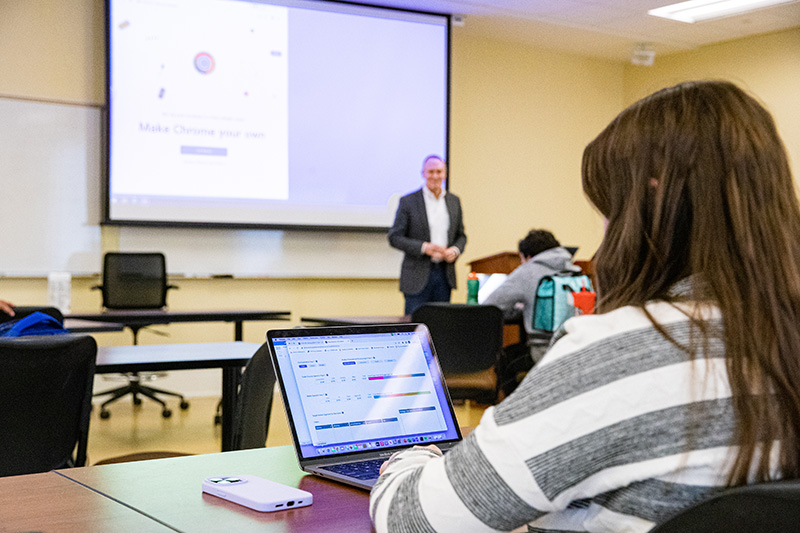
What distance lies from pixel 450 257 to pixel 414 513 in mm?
4515

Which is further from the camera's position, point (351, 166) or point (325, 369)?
point (351, 166)

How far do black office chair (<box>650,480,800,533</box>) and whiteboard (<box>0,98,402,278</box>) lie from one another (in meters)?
5.50

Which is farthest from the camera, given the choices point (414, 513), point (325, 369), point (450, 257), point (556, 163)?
point (556, 163)

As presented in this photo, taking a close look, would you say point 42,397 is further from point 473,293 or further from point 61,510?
point 473,293

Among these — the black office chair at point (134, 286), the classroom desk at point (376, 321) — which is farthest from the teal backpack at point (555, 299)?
the black office chair at point (134, 286)

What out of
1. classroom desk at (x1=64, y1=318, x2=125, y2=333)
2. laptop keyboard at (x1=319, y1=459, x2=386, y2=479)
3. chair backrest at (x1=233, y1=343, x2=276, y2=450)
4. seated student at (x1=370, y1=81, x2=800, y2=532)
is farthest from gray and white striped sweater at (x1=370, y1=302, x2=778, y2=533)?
classroom desk at (x1=64, y1=318, x2=125, y2=333)

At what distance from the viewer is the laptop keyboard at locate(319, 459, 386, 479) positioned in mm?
1150

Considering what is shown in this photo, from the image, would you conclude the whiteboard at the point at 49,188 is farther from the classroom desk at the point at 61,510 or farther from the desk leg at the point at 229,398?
the classroom desk at the point at 61,510

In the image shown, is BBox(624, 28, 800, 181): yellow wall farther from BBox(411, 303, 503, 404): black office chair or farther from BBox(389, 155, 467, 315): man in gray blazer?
BBox(411, 303, 503, 404): black office chair

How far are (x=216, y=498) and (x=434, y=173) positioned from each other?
4.61m

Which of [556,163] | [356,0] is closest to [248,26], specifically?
[356,0]

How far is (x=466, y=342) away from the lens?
3.86 meters

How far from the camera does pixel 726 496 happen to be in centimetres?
67

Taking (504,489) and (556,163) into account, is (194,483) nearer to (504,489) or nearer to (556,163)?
(504,489)
